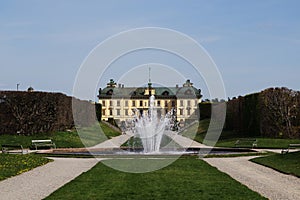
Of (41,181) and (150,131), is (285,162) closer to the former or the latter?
(41,181)

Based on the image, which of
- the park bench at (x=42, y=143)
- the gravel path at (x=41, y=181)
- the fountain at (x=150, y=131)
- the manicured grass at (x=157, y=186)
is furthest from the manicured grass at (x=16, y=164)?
the fountain at (x=150, y=131)

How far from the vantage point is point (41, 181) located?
13648 mm

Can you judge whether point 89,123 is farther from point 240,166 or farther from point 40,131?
point 240,166

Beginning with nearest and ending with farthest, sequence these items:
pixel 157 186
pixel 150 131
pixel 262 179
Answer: pixel 157 186 < pixel 262 179 < pixel 150 131

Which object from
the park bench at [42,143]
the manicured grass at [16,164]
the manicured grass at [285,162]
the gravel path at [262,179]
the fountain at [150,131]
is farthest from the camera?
the park bench at [42,143]

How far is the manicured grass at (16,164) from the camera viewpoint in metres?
15.5

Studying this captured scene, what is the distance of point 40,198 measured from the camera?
10.6m

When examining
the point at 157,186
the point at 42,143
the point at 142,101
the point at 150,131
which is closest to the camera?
the point at 157,186

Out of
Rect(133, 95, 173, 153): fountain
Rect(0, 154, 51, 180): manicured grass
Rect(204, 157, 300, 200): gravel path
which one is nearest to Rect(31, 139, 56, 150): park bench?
Rect(133, 95, 173, 153): fountain

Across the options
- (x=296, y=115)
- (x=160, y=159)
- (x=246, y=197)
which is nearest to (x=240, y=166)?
(x=160, y=159)

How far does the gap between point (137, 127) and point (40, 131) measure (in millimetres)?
9251

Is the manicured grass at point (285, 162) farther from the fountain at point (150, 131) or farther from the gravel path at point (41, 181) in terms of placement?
the fountain at point (150, 131)

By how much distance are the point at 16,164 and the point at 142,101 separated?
70.3m

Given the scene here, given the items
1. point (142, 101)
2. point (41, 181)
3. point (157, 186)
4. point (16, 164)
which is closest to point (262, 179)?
point (157, 186)
